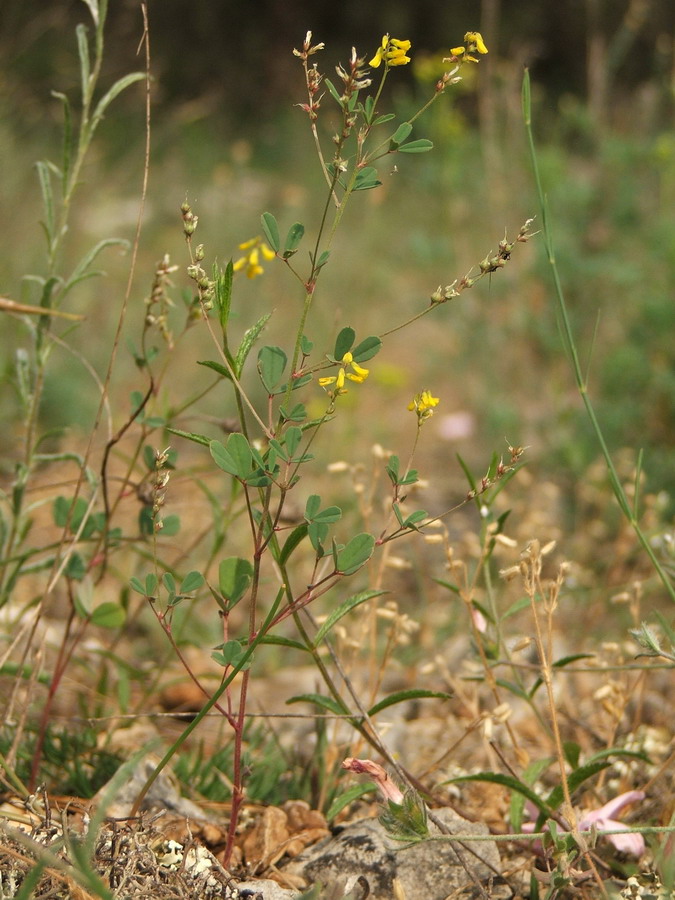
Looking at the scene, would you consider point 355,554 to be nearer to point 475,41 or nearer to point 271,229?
point 271,229

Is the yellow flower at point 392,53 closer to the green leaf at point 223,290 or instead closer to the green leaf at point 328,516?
the green leaf at point 223,290

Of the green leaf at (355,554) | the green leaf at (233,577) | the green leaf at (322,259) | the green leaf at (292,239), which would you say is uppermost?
the green leaf at (292,239)

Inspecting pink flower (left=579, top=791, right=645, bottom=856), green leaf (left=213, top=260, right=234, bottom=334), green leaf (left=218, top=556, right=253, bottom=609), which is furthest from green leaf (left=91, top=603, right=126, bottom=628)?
pink flower (left=579, top=791, right=645, bottom=856)

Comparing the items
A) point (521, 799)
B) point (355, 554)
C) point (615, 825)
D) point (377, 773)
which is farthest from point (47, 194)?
point (615, 825)

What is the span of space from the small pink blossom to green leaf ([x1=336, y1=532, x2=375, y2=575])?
0.68 feet

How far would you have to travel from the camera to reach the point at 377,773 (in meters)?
1.04

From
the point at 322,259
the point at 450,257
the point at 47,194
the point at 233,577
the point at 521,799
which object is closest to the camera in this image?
the point at 322,259

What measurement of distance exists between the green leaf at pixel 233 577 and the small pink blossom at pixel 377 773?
23 centimetres

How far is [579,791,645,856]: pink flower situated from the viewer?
1.23m

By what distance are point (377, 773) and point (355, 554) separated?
0.24 metres

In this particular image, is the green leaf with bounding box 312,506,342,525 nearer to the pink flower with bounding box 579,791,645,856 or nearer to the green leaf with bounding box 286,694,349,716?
the green leaf with bounding box 286,694,349,716

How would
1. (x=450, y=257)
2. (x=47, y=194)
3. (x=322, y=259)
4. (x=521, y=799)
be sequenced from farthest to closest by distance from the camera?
(x=450, y=257) → (x=47, y=194) → (x=521, y=799) → (x=322, y=259)

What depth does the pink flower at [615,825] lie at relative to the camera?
4.03 ft

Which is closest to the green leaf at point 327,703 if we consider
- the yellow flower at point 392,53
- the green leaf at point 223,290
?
the green leaf at point 223,290
